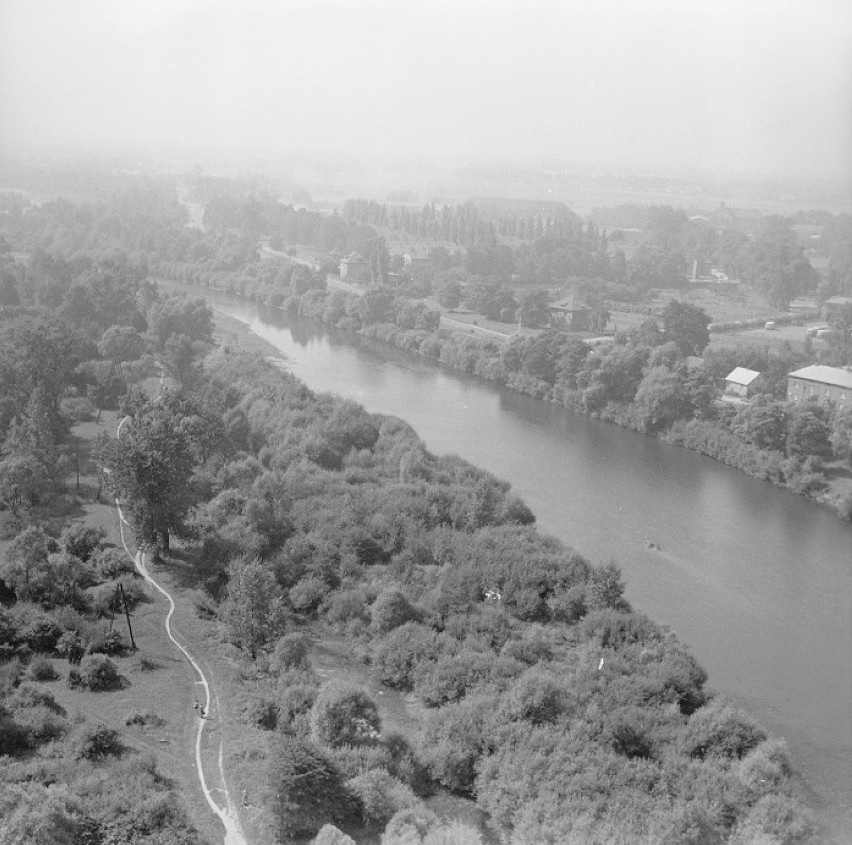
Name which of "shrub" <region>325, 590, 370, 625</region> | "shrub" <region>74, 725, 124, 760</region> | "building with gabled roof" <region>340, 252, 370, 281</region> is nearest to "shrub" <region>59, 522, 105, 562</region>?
"shrub" <region>325, 590, 370, 625</region>

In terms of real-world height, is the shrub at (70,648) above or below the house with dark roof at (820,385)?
below

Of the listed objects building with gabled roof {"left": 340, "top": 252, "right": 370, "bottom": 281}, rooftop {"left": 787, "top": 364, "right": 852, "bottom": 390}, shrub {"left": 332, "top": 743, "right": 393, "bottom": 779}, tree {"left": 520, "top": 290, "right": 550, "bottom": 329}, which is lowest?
shrub {"left": 332, "top": 743, "right": 393, "bottom": 779}

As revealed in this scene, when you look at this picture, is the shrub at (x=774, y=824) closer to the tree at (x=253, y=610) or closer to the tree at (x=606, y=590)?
the tree at (x=606, y=590)

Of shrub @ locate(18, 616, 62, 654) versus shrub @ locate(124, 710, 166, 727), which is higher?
shrub @ locate(18, 616, 62, 654)

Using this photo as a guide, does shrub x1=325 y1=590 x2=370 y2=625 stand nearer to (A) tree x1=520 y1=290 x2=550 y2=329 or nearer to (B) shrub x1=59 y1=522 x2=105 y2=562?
(B) shrub x1=59 y1=522 x2=105 y2=562

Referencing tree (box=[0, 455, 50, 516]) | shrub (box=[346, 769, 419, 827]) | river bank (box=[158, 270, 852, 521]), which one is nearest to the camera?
shrub (box=[346, 769, 419, 827])

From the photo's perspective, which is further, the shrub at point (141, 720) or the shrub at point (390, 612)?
the shrub at point (390, 612)

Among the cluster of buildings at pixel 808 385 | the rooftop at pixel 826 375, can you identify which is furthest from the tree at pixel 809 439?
the rooftop at pixel 826 375
